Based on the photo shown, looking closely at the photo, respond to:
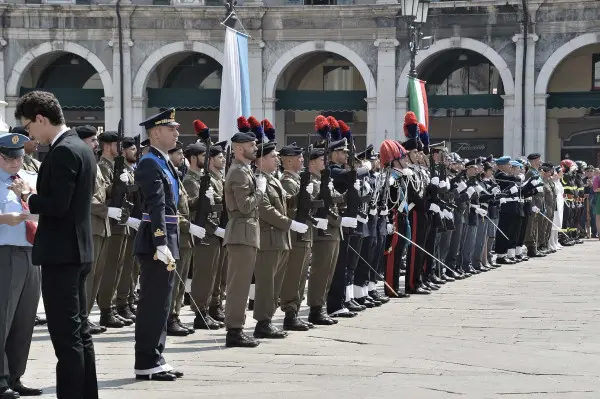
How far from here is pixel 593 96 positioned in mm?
36562

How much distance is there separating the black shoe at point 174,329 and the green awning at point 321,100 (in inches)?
1010

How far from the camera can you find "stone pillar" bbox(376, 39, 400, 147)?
36.2 metres

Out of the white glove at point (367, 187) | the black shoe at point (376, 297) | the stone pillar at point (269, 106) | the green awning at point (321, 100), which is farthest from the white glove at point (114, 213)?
the green awning at point (321, 100)

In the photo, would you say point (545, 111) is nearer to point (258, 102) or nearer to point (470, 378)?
point (258, 102)

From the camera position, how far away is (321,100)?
37.7 meters

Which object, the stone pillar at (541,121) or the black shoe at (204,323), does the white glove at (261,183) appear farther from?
the stone pillar at (541,121)

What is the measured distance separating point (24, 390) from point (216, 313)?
188 inches

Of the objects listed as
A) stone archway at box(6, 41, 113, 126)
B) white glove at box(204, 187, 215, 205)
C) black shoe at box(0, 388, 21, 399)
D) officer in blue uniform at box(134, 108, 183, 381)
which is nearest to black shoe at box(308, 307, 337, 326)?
white glove at box(204, 187, 215, 205)

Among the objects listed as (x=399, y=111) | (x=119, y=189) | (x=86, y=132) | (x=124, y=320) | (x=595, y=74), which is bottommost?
(x=124, y=320)

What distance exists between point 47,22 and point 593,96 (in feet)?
50.9

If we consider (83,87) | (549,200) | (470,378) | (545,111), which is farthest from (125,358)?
(83,87)

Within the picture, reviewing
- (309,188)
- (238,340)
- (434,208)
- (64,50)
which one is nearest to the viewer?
(238,340)

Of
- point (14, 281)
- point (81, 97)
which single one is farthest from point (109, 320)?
point (81, 97)

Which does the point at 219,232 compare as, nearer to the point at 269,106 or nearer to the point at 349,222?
the point at 349,222
